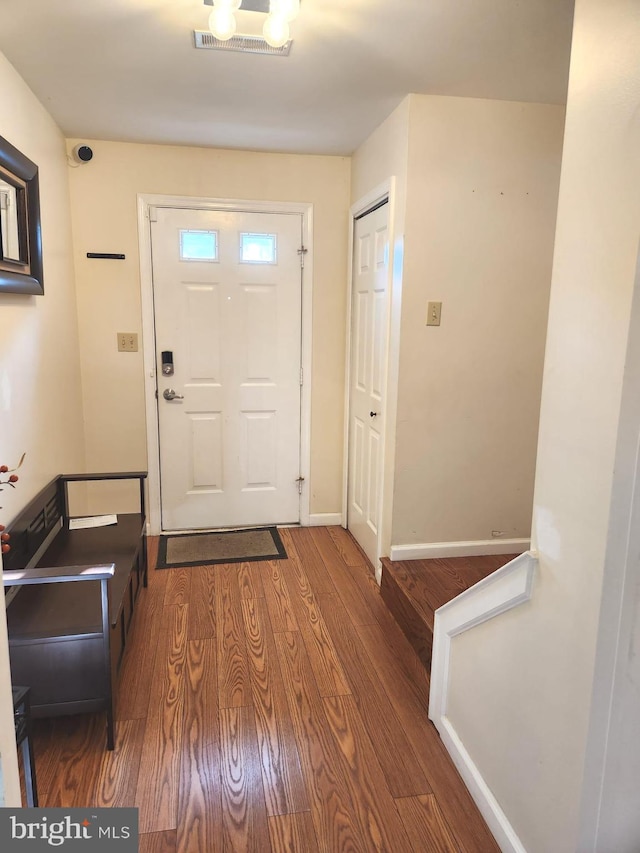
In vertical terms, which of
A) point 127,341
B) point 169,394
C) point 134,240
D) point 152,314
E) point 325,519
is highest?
point 134,240

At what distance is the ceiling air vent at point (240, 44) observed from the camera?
1.93 meters

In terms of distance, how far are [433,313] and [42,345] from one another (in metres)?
1.83

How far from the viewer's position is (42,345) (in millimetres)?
2533

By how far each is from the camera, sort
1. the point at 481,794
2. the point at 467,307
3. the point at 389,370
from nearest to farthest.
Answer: the point at 481,794, the point at 467,307, the point at 389,370

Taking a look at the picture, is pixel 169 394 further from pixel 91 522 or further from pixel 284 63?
pixel 284 63

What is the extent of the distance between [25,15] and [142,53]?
15.7 inches

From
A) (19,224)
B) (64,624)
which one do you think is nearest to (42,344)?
(19,224)

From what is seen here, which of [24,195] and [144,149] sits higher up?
[144,149]

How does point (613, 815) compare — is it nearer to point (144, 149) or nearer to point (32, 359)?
point (32, 359)

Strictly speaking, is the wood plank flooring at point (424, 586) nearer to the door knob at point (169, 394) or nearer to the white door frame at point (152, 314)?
the white door frame at point (152, 314)

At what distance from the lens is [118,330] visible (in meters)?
3.30

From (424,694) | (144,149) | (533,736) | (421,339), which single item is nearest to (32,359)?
(144,149)

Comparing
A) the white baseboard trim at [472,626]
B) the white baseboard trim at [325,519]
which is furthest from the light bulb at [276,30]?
the white baseboard trim at [325,519]

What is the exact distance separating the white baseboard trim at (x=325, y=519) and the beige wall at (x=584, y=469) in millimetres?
2409
